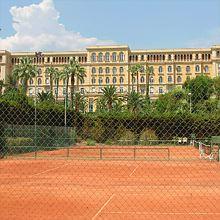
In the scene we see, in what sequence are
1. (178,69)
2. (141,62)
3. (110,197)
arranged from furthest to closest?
(141,62)
(178,69)
(110,197)

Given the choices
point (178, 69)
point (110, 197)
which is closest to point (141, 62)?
point (178, 69)

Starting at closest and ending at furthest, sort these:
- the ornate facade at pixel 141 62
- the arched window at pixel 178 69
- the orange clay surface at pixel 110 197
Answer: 1. the orange clay surface at pixel 110 197
2. the ornate facade at pixel 141 62
3. the arched window at pixel 178 69

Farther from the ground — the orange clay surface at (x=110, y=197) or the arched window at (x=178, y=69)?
the arched window at (x=178, y=69)

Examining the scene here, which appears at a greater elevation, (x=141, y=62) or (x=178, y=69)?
(x=141, y=62)

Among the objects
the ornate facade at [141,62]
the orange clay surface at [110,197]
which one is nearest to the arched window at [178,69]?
the ornate facade at [141,62]

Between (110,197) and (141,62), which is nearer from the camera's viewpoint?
(110,197)

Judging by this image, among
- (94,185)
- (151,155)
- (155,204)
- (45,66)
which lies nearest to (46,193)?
(94,185)

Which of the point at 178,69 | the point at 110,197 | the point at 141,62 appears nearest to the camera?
the point at 110,197

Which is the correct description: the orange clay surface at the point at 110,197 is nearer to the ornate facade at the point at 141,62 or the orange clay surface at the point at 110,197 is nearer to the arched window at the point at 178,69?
the ornate facade at the point at 141,62

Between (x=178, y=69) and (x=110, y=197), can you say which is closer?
(x=110, y=197)

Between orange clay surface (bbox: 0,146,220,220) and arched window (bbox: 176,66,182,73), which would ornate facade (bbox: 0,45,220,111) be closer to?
arched window (bbox: 176,66,182,73)

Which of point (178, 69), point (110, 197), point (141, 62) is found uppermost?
point (141, 62)

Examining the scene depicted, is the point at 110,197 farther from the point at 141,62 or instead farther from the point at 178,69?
the point at 141,62

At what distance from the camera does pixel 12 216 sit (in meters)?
9.14
